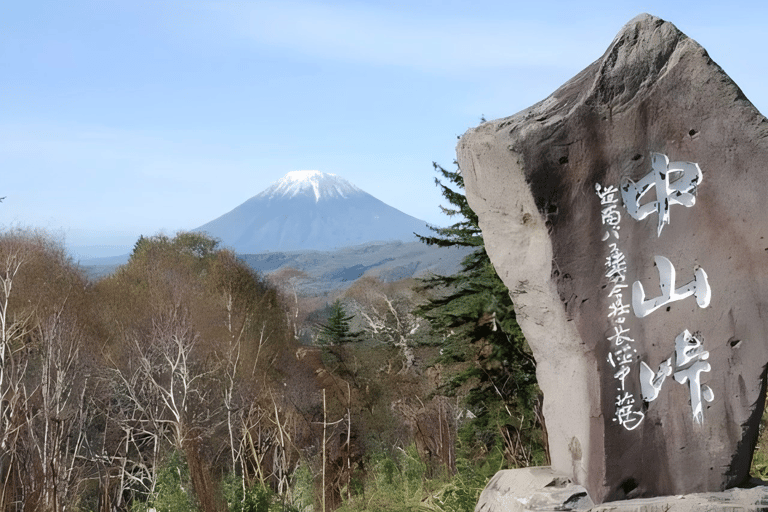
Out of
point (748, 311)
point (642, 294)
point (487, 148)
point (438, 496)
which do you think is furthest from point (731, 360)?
point (438, 496)

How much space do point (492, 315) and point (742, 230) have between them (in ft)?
19.5

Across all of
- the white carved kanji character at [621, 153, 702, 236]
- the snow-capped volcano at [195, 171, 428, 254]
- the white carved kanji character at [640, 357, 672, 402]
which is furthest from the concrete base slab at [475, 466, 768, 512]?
the snow-capped volcano at [195, 171, 428, 254]

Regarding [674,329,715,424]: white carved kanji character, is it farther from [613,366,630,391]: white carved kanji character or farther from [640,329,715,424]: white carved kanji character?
[613,366,630,391]: white carved kanji character

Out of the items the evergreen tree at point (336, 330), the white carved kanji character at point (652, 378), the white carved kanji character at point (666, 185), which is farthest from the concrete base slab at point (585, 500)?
the evergreen tree at point (336, 330)

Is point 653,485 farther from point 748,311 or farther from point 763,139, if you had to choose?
point 763,139

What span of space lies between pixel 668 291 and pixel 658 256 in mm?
210

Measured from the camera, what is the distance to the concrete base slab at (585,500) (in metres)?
4.18

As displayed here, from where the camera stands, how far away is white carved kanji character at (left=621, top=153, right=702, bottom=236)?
4309 millimetres

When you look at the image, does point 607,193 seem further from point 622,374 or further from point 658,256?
point 622,374

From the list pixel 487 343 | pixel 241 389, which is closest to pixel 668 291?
pixel 487 343

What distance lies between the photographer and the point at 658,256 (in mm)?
4309

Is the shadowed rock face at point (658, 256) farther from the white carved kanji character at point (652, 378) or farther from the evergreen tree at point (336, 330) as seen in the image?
the evergreen tree at point (336, 330)

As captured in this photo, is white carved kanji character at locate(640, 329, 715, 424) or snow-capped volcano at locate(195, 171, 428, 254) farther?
snow-capped volcano at locate(195, 171, 428, 254)

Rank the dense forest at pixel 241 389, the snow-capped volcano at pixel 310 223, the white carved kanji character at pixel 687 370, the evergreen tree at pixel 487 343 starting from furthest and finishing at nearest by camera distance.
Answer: the snow-capped volcano at pixel 310 223
the evergreen tree at pixel 487 343
the dense forest at pixel 241 389
the white carved kanji character at pixel 687 370
